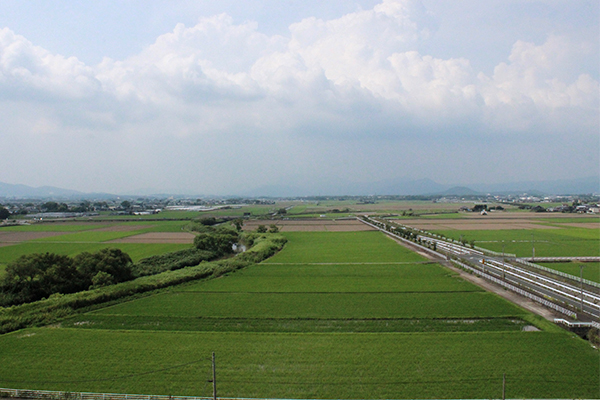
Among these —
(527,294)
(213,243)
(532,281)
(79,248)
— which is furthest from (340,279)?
(79,248)

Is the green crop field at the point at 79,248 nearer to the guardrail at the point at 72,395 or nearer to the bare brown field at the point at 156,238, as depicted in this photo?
the bare brown field at the point at 156,238

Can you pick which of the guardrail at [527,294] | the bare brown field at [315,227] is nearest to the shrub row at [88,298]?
the guardrail at [527,294]

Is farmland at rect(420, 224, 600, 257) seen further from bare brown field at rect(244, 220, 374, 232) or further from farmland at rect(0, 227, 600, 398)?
farmland at rect(0, 227, 600, 398)

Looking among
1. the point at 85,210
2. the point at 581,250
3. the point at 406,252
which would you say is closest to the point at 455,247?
the point at 406,252

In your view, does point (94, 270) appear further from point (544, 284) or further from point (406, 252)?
point (544, 284)

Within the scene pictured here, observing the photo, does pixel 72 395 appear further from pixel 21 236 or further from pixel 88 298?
pixel 21 236

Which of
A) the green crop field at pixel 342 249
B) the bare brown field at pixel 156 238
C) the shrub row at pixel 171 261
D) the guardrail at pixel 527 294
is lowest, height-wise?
the green crop field at pixel 342 249
